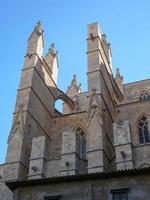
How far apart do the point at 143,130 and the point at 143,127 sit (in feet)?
0.86

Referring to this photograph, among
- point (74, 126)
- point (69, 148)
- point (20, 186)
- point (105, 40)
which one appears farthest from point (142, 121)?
point (20, 186)

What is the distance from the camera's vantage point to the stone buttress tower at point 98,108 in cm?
1586

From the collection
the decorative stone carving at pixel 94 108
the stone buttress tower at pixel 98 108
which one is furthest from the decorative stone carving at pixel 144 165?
the decorative stone carving at pixel 94 108

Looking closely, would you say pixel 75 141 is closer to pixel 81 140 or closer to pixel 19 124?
pixel 81 140

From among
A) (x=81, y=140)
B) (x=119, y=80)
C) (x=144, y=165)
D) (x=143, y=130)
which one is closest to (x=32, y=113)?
(x=81, y=140)

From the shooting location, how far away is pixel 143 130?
18.9 meters

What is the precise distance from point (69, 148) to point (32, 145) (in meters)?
1.89

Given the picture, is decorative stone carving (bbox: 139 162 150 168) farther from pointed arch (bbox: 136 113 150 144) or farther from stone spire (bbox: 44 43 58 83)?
stone spire (bbox: 44 43 58 83)

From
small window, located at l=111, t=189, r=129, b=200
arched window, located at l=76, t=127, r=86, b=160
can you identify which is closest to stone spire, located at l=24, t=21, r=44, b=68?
arched window, located at l=76, t=127, r=86, b=160

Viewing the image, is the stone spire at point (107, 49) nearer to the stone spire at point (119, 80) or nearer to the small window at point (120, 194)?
the stone spire at point (119, 80)

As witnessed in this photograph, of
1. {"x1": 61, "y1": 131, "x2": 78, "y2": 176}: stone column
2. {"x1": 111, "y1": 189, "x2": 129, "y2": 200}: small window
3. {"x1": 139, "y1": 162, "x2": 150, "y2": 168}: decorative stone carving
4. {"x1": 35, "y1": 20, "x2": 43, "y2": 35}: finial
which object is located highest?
{"x1": 35, "y1": 20, "x2": 43, "y2": 35}: finial

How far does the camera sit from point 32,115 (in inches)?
736

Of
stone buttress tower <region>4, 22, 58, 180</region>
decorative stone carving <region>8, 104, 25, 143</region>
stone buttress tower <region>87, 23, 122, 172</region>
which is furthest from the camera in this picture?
decorative stone carving <region>8, 104, 25, 143</region>

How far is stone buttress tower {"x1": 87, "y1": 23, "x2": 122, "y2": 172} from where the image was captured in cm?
1586
